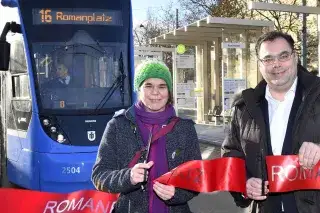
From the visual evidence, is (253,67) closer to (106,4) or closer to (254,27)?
(254,27)

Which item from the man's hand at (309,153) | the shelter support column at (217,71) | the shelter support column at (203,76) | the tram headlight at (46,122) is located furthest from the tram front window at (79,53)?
the shelter support column at (203,76)

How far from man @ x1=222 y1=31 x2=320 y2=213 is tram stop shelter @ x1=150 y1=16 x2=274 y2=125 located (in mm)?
12296

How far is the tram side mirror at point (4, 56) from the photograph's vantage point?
651 cm

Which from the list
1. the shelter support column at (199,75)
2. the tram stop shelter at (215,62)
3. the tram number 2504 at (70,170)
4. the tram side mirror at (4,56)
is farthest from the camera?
the shelter support column at (199,75)

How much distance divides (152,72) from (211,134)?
14621 millimetres

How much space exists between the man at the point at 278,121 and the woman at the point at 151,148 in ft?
1.14

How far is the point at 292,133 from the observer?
9.32ft

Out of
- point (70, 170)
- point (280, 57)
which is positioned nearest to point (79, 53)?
point (70, 170)

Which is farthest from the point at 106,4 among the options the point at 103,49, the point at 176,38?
the point at 176,38

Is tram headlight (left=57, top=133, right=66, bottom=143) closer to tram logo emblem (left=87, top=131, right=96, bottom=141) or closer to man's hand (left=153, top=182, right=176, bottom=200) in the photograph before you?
tram logo emblem (left=87, top=131, right=96, bottom=141)

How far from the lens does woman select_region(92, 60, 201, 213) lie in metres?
2.83

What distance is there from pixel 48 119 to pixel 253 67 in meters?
13.0

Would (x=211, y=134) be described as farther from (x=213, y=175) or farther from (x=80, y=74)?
(x=213, y=175)

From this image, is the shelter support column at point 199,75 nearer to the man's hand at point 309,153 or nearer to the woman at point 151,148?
the woman at point 151,148
